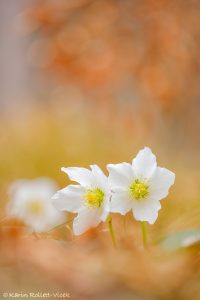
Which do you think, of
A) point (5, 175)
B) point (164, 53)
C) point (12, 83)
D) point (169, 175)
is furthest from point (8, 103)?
point (169, 175)

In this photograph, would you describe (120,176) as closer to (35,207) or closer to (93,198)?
(93,198)

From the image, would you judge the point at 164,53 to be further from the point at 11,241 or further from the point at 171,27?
the point at 11,241

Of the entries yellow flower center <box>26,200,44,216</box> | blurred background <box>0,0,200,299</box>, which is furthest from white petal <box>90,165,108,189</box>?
blurred background <box>0,0,200,299</box>

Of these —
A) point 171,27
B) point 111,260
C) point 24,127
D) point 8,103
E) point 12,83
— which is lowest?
point 111,260

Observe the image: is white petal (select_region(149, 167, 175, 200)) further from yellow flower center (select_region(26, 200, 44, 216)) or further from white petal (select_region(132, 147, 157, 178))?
yellow flower center (select_region(26, 200, 44, 216))

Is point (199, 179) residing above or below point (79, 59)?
below
